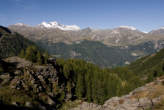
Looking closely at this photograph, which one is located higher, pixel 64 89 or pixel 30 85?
pixel 30 85

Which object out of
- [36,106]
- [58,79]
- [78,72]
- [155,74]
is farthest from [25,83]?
[155,74]


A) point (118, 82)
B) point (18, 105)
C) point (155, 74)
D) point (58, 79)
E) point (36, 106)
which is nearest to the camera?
point (18, 105)

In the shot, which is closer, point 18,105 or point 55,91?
point 18,105

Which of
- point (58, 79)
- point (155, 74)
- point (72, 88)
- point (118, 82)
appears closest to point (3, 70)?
point (58, 79)

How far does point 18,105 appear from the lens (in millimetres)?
45812

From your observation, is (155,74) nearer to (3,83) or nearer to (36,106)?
(36,106)

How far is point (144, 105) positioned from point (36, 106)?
36.9 m

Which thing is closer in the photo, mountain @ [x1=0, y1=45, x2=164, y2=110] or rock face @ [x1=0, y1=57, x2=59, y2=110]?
mountain @ [x1=0, y1=45, x2=164, y2=110]

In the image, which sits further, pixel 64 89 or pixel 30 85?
pixel 64 89

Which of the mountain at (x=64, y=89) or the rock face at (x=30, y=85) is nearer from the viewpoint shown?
the mountain at (x=64, y=89)

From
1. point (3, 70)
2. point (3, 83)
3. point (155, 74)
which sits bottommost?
point (155, 74)

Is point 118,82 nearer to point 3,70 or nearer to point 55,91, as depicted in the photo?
point 55,91

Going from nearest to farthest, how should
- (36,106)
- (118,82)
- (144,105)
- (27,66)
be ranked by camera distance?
(144,105)
(36,106)
(27,66)
(118,82)

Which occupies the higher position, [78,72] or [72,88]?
[78,72]
